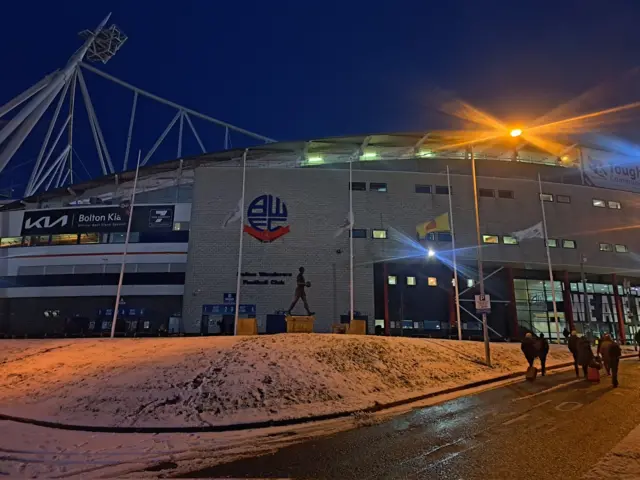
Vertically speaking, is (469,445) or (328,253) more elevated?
(328,253)

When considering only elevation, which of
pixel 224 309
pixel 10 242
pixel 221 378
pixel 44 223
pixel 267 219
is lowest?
pixel 221 378

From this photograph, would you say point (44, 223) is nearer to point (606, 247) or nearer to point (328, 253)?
point (328, 253)

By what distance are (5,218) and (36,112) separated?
10.5 m

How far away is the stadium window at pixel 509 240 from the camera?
3605 centimetres

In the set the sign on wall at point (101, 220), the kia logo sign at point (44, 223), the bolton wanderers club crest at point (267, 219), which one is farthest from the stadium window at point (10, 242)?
the bolton wanderers club crest at point (267, 219)

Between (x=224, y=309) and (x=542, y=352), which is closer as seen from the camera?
(x=542, y=352)

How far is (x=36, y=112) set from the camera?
39062 mm

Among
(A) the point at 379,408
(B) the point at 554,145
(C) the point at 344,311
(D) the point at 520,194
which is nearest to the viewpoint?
(A) the point at 379,408

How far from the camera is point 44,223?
39.4 metres

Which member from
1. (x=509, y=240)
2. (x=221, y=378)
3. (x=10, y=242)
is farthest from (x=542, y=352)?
(x=10, y=242)

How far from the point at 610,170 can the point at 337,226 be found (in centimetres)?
3059

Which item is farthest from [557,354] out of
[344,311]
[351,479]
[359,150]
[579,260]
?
[359,150]

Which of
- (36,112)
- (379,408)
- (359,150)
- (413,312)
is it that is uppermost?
(36,112)

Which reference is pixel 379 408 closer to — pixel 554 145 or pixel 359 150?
pixel 359 150
